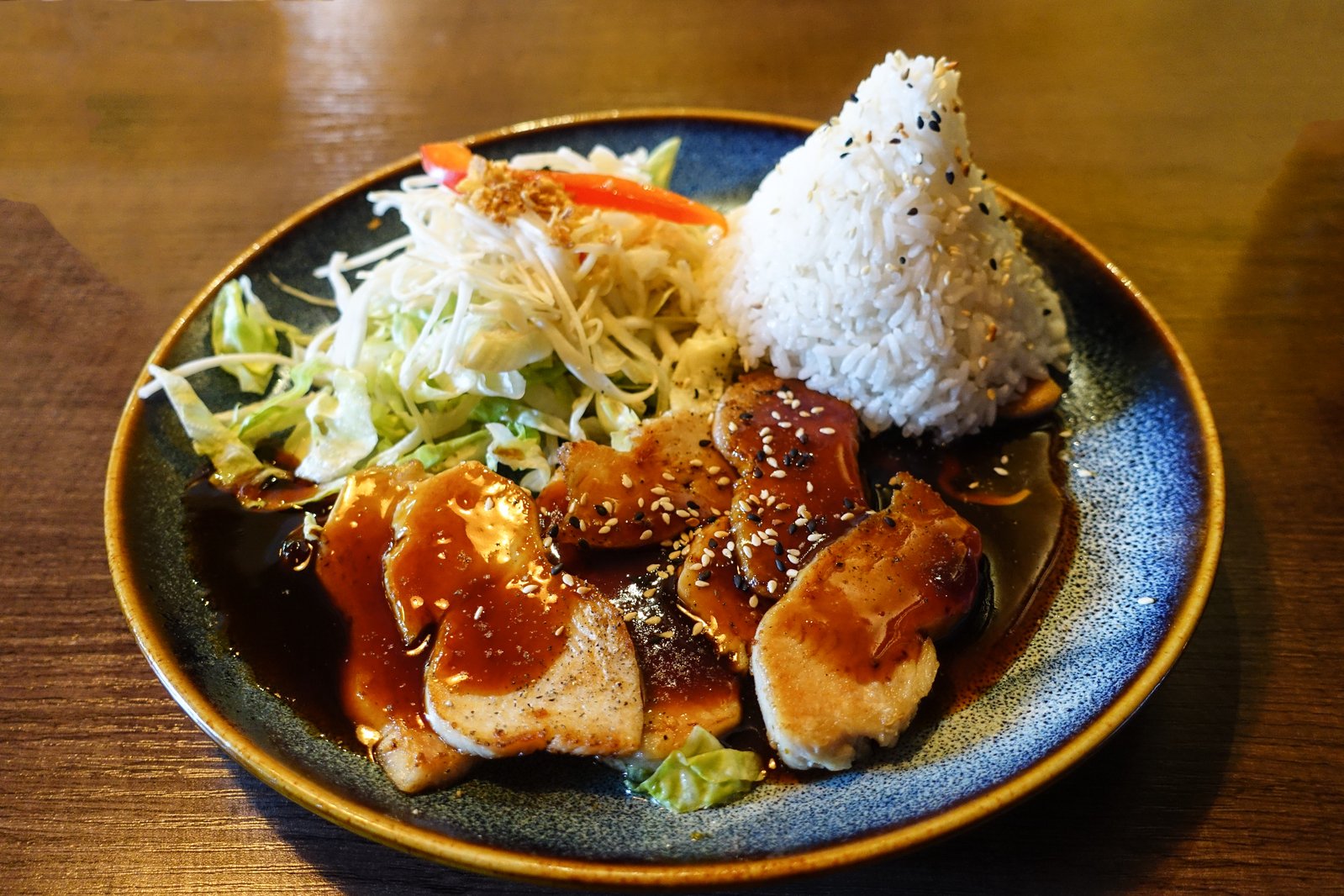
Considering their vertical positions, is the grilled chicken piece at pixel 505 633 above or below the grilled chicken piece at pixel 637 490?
below

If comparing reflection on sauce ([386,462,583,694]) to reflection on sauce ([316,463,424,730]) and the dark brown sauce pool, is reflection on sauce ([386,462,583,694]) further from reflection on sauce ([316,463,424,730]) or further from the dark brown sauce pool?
the dark brown sauce pool

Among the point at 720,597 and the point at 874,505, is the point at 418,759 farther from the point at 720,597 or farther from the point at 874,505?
the point at 874,505

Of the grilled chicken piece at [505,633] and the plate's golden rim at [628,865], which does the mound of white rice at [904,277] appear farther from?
the grilled chicken piece at [505,633]

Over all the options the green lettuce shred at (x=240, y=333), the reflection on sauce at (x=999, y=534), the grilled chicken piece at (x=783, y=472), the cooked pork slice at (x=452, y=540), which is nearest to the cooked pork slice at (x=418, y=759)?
the cooked pork slice at (x=452, y=540)

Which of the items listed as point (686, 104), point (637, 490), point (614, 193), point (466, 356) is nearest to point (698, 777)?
point (637, 490)

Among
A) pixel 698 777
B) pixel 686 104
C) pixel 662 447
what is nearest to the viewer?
pixel 698 777

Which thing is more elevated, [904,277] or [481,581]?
[904,277]
